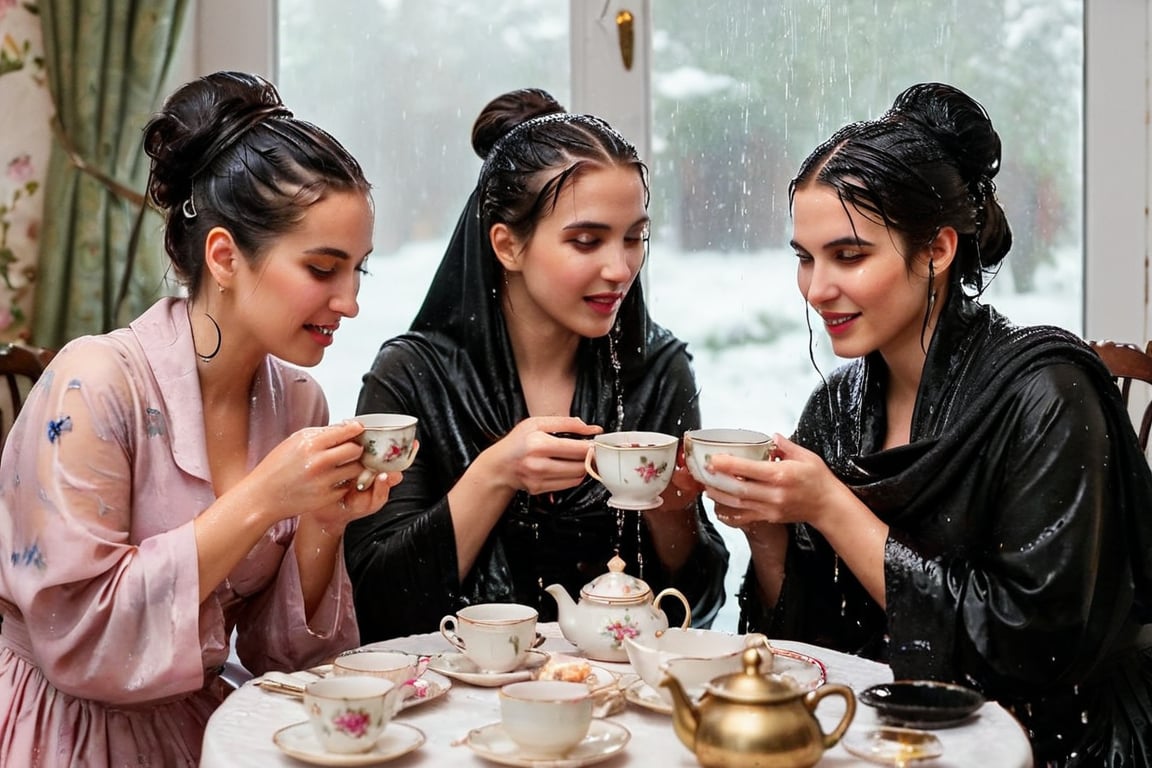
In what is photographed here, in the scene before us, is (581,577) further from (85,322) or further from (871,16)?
(871,16)

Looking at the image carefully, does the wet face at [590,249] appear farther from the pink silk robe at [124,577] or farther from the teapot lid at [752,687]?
the teapot lid at [752,687]

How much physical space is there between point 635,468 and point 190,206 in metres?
0.76

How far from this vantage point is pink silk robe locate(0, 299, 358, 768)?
1.72 m

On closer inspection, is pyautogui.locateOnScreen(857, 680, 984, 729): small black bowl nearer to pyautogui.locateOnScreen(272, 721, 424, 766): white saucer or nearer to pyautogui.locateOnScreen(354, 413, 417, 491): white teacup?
pyautogui.locateOnScreen(272, 721, 424, 766): white saucer

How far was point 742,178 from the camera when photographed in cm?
346

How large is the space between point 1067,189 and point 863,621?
5.78ft

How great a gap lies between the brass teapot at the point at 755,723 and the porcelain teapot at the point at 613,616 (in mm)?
410

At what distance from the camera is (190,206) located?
6.50 feet

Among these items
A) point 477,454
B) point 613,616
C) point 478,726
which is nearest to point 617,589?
point 613,616

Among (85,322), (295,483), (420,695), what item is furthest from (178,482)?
(85,322)

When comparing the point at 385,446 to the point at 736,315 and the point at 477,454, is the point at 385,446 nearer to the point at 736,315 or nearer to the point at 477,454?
the point at 477,454

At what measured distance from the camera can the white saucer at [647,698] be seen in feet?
5.21

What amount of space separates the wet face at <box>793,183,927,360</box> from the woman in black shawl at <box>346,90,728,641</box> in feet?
1.14

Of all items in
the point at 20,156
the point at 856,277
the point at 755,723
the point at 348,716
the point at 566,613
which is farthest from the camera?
the point at 20,156
